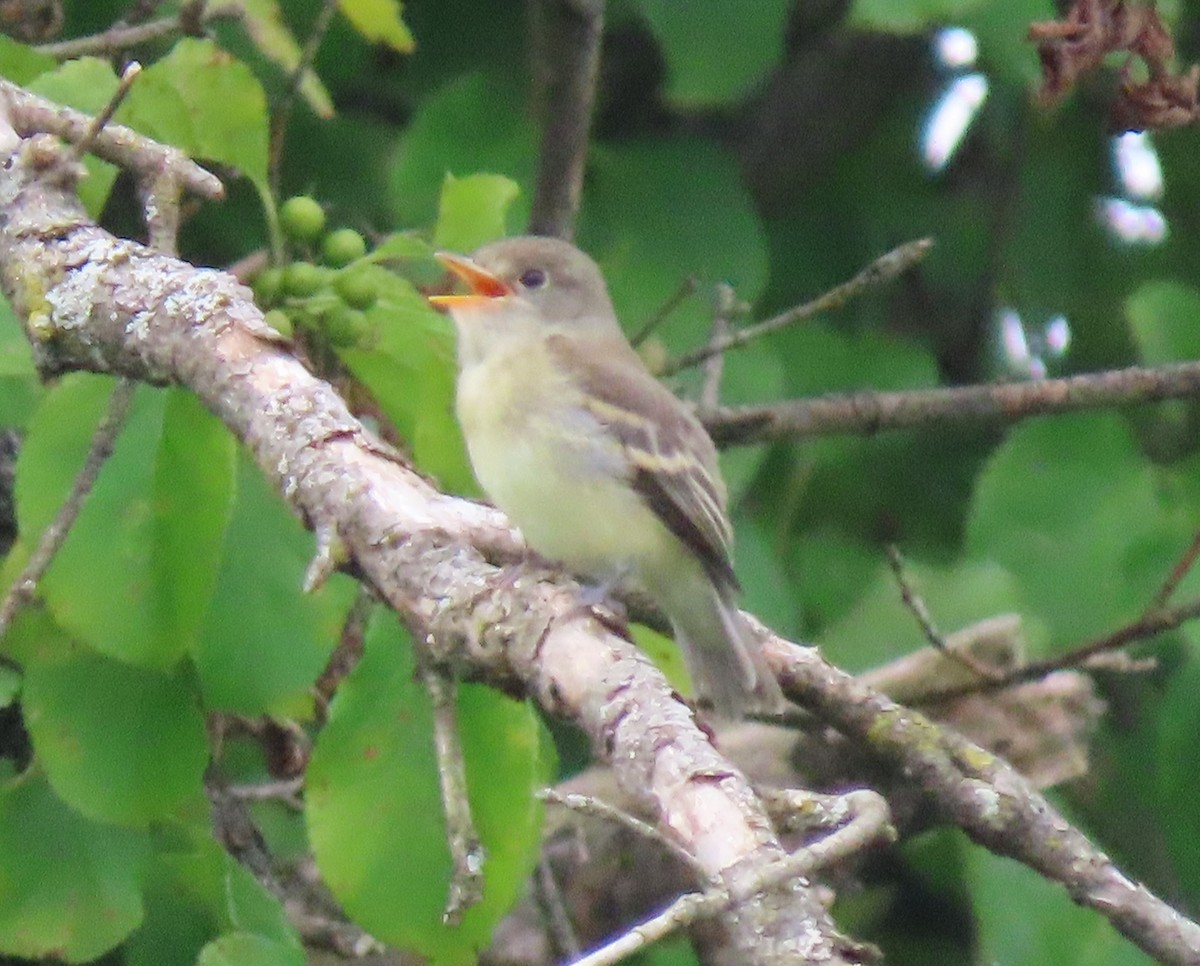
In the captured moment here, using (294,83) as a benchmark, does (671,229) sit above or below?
below

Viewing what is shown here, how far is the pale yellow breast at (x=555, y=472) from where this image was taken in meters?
3.81

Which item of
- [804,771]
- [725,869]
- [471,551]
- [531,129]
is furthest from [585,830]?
[725,869]

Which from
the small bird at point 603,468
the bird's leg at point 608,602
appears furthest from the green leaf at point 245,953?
the small bird at point 603,468

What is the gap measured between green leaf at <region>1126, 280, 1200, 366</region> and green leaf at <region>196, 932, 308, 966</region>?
2.37 metres

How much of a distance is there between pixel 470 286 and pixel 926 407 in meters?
1.09

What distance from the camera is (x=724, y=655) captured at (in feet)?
11.8

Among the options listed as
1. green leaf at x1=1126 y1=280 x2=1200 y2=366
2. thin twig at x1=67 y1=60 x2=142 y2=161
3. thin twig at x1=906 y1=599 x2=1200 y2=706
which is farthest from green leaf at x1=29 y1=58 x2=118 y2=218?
green leaf at x1=1126 y1=280 x2=1200 y2=366

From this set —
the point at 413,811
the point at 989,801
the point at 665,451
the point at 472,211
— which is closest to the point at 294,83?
the point at 472,211

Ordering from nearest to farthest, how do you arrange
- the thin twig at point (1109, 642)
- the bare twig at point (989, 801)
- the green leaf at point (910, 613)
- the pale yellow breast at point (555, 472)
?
the bare twig at point (989, 801) < the thin twig at point (1109, 642) < the pale yellow breast at point (555, 472) < the green leaf at point (910, 613)

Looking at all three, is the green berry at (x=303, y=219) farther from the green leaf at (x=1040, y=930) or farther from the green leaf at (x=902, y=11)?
the green leaf at (x=1040, y=930)

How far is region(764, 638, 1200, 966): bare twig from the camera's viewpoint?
8.15 ft

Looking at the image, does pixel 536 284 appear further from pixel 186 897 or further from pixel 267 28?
pixel 186 897

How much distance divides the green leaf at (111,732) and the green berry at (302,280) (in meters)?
0.71

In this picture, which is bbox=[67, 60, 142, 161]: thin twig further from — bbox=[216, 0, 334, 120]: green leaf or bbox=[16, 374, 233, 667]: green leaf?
bbox=[216, 0, 334, 120]: green leaf
